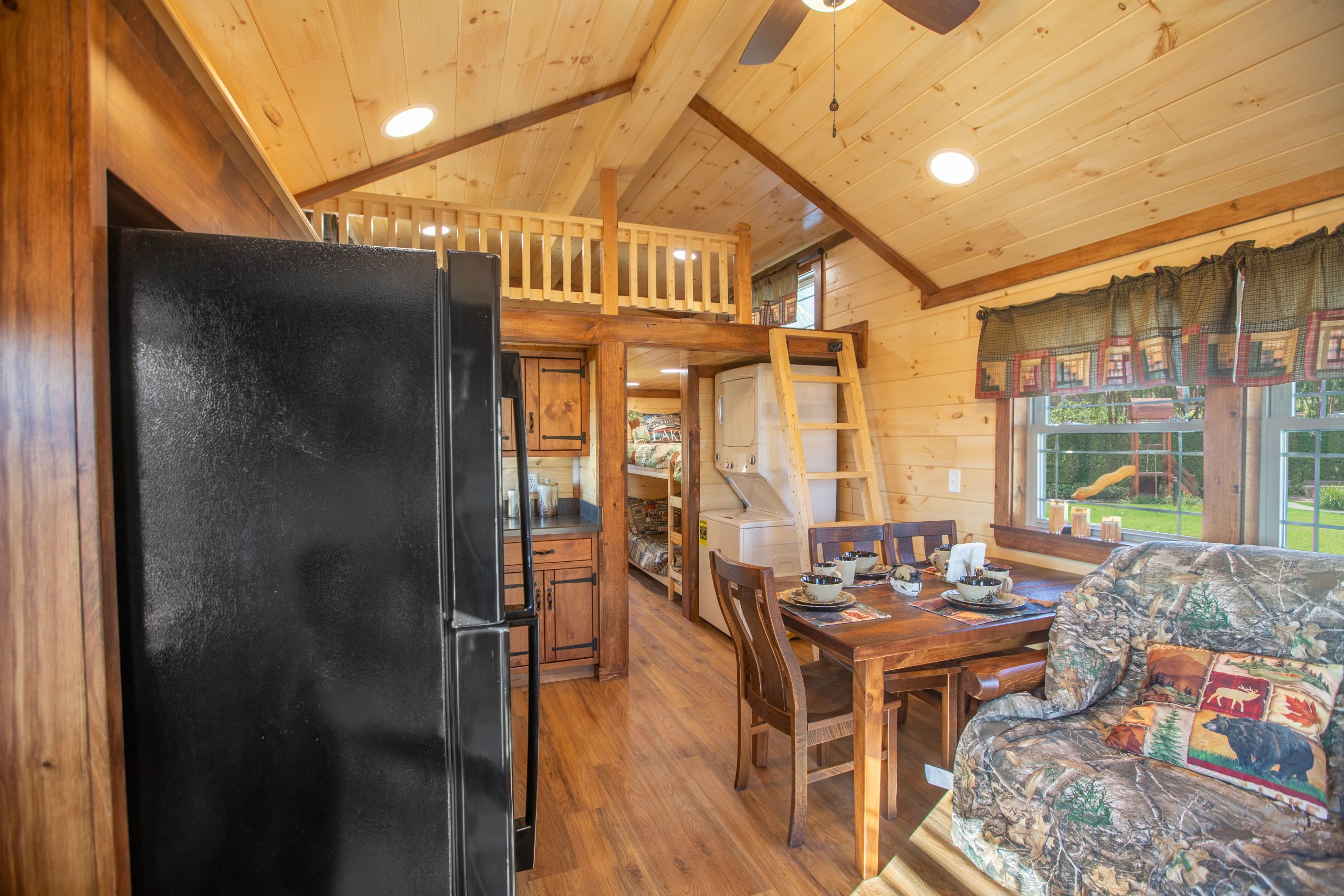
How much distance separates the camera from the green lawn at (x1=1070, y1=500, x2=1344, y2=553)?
6.92ft

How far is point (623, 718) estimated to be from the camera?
3.18 metres

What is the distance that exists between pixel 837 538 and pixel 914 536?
43 cm

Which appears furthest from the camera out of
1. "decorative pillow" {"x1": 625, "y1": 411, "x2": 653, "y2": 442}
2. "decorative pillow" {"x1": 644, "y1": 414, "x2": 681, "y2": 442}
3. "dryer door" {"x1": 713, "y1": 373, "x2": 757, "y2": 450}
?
"decorative pillow" {"x1": 625, "y1": 411, "x2": 653, "y2": 442}

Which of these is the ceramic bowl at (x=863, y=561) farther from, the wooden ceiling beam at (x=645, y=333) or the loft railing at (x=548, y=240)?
the loft railing at (x=548, y=240)

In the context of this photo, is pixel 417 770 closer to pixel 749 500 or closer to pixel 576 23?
pixel 576 23

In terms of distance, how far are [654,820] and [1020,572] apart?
198 cm

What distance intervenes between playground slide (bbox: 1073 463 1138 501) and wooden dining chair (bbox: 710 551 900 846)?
1.43 m

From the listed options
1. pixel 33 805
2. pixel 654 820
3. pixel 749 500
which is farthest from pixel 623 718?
pixel 33 805

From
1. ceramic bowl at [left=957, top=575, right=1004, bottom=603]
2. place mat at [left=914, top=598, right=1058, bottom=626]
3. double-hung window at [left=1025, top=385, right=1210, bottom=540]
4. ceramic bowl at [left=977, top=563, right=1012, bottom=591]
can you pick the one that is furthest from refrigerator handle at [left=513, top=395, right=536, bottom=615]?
double-hung window at [left=1025, top=385, right=1210, bottom=540]

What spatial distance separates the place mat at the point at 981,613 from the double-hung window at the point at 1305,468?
797 millimetres

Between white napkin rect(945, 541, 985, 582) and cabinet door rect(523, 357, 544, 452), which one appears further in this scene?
cabinet door rect(523, 357, 544, 452)

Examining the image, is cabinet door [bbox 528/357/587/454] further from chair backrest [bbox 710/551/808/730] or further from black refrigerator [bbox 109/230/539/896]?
black refrigerator [bbox 109/230/539/896]

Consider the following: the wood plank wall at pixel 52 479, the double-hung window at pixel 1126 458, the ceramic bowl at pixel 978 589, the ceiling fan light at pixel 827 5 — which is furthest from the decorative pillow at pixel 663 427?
the wood plank wall at pixel 52 479

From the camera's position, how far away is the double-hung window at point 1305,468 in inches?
82.7
